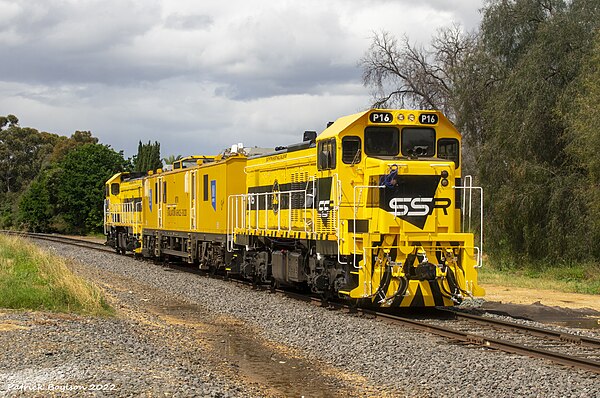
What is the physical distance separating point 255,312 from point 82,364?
7.22m

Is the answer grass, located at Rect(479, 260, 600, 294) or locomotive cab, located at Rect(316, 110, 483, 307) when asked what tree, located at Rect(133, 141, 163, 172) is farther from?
locomotive cab, located at Rect(316, 110, 483, 307)

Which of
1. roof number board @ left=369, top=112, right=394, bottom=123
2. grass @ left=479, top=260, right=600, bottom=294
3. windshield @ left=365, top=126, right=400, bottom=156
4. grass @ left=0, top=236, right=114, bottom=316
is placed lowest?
grass @ left=479, top=260, right=600, bottom=294

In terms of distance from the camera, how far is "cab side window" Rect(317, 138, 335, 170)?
639 inches

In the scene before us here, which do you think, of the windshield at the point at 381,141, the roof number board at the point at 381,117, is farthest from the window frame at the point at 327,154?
the roof number board at the point at 381,117

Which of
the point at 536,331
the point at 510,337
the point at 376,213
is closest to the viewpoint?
the point at 510,337

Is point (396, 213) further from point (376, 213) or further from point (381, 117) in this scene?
point (381, 117)

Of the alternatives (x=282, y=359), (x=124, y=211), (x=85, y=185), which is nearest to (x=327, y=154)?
(x=282, y=359)

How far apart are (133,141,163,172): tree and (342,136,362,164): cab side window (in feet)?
198

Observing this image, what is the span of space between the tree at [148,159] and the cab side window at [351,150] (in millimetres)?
60267

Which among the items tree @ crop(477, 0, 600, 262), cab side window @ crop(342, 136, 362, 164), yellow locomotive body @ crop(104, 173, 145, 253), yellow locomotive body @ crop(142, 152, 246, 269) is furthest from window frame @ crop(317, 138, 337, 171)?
yellow locomotive body @ crop(104, 173, 145, 253)

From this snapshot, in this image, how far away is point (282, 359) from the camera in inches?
464

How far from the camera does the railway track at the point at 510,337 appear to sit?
11.3m

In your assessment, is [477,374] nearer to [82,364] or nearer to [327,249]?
[82,364]

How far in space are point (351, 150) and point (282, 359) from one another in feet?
18.1
